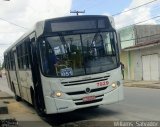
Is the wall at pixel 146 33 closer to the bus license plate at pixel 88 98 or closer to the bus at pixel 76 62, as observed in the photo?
the bus at pixel 76 62

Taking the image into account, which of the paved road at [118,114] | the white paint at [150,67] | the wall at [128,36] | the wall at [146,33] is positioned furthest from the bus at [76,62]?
the wall at [128,36]

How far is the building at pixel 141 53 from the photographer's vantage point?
34.0m

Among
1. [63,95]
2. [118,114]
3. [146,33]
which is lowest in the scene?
[146,33]

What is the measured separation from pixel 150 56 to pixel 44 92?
2403 centimetres

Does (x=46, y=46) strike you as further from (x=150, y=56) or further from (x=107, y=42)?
(x=150, y=56)

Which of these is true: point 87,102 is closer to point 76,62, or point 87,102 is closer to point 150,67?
point 76,62

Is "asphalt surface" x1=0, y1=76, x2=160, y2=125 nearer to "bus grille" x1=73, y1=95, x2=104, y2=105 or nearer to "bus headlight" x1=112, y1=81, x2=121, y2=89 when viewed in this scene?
"bus grille" x1=73, y1=95, x2=104, y2=105

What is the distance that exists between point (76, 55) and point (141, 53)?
2541 centimetres

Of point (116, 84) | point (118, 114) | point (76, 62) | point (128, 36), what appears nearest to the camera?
point (76, 62)

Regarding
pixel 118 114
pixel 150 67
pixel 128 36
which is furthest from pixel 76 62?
pixel 128 36

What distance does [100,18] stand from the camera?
12.6 m

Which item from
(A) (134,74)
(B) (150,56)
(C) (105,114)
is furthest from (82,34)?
(A) (134,74)

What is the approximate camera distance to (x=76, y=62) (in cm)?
1202

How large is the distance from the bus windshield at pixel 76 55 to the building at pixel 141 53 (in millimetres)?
20215
